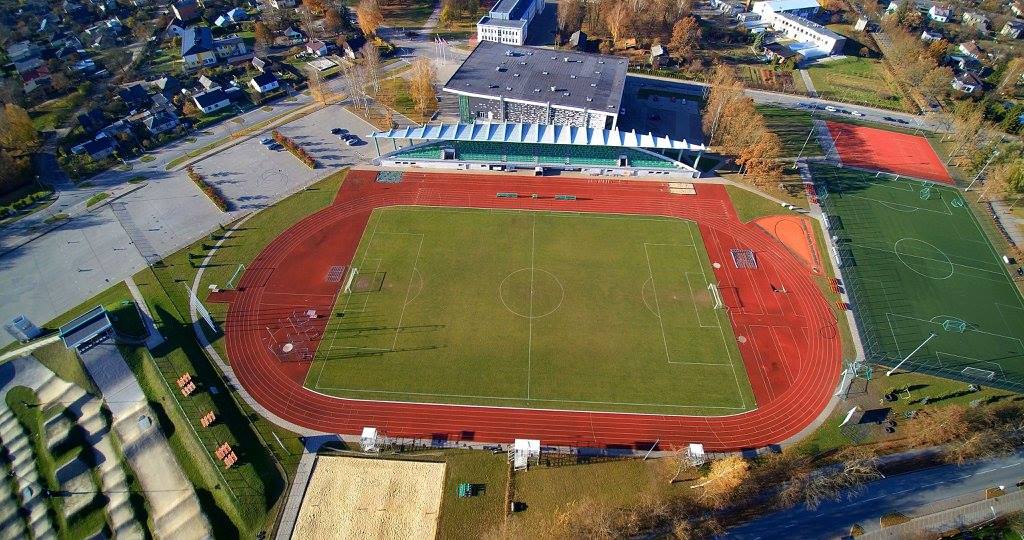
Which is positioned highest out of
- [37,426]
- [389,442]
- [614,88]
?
[614,88]

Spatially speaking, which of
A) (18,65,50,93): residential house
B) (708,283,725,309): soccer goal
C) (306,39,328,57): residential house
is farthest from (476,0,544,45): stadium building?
(18,65,50,93): residential house

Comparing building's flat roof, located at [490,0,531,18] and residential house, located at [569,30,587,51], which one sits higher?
building's flat roof, located at [490,0,531,18]

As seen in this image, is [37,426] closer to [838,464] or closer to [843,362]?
[838,464]

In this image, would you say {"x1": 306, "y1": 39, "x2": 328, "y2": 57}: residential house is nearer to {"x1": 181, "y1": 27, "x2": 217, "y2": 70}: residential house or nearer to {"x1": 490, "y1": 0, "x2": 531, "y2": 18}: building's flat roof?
{"x1": 181, "y1": 27, "x2": 217, "y2": 70}: residential house

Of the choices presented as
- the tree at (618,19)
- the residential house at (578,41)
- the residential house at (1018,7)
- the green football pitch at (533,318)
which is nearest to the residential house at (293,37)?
the residential house at (578,41)

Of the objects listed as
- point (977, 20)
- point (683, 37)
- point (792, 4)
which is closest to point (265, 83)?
point (683, 37)

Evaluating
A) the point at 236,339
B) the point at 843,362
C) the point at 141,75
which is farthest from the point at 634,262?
the point at 141,75

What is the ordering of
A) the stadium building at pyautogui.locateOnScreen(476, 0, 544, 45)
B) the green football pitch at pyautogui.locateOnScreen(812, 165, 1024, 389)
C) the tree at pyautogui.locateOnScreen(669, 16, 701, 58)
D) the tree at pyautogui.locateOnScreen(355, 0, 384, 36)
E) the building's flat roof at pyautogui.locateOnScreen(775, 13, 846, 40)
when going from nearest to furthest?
the green football pitch at pyautogui.locateOnScreen(812, 165, 1024, 389) → the tree at pyautogui.locateOnScreen(669, 16, 701, 58) → the building's flat roof at pyautogui.locateOnScreen(775, 13, 846, 40) → the stadium building at pyautogui.locateOnScreen(476, 0, 544, 45) → the tree at pyautogui.locateOnScreen(355, 0, 384, 36)

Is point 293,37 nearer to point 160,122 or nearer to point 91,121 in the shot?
point 160,122
